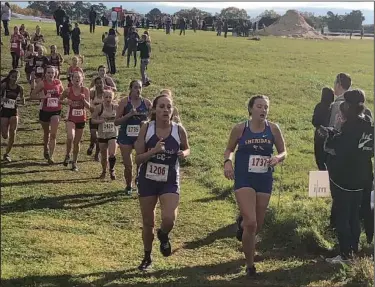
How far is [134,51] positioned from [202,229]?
7.61ft

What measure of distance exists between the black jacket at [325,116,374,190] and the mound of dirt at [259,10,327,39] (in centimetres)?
149

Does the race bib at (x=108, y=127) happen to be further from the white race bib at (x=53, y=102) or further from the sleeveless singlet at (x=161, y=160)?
the sleeveless singlet at (x=161, y=160)

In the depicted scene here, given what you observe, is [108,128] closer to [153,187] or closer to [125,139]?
[125,139]

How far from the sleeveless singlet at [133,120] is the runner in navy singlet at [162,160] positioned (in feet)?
6.46

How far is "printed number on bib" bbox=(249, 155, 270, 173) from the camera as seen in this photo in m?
5.10

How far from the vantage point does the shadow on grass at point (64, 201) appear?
6875 millimetres

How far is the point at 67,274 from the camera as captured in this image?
203 inches

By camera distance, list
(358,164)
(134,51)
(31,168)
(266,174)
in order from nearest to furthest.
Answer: (266,174)
(358,164)
(134,51)
(31,168)

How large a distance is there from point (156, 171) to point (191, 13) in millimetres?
2161

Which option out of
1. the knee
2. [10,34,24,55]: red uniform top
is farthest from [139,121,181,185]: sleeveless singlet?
[10,34,24,55]: red uniform top

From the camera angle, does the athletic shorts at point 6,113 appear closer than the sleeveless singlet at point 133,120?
No

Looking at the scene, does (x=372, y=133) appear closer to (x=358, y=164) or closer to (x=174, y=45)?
(x=358, y=164)

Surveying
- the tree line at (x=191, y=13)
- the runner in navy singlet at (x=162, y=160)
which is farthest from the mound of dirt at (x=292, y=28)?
the runner in navy singlet at (x=162, y=160)

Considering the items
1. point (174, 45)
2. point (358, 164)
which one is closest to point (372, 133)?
point (358, 164)
